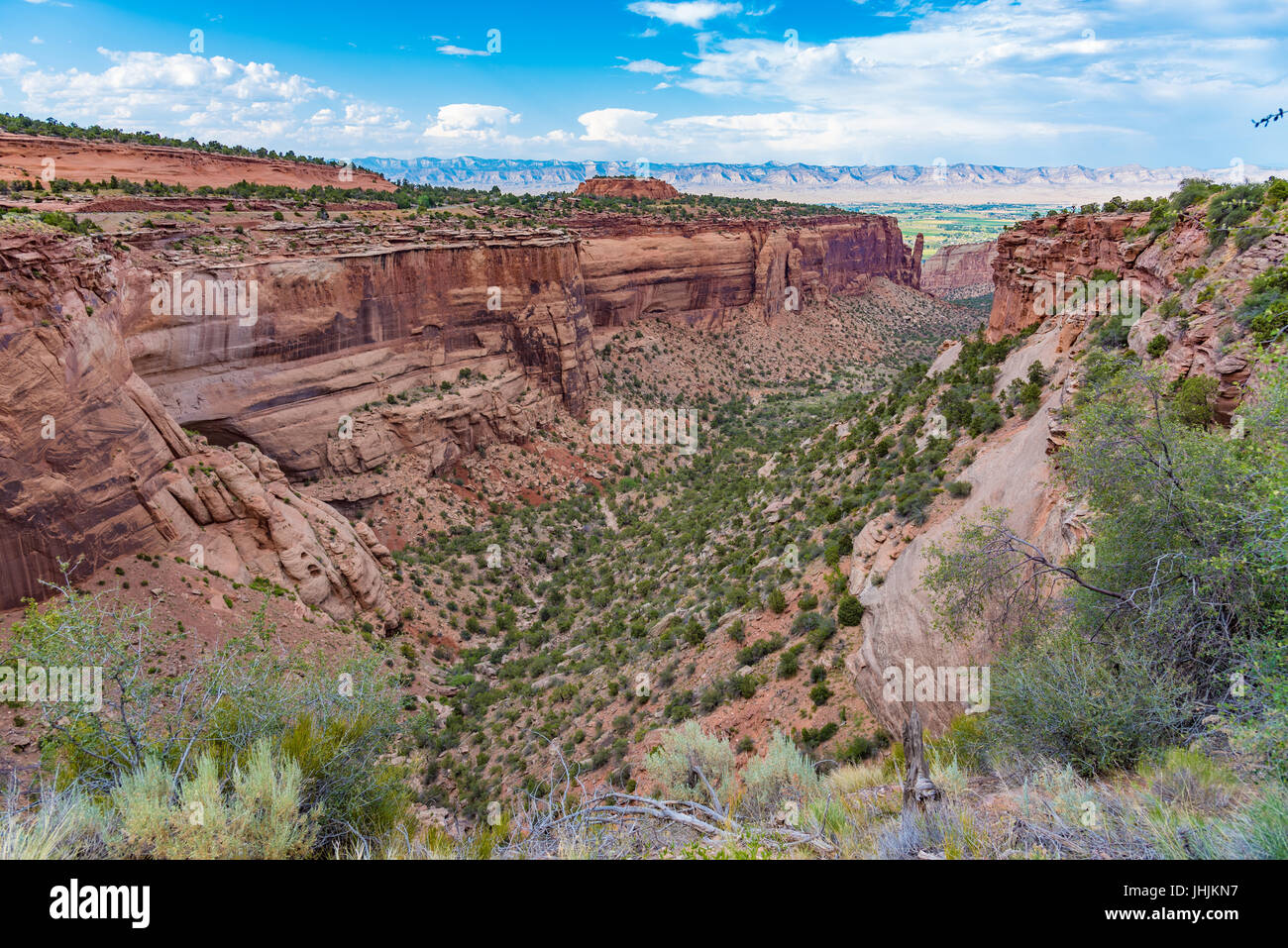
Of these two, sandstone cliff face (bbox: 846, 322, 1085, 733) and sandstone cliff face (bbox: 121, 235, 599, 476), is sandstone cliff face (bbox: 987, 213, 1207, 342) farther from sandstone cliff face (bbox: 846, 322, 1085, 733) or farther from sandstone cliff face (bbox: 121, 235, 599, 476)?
sandstone cliff face (bbox: 121, 235, 599, 476)

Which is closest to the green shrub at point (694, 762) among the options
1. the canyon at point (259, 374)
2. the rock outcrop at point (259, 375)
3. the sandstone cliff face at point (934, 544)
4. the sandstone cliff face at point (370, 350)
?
the sandstone cliff face at point (934, 544)

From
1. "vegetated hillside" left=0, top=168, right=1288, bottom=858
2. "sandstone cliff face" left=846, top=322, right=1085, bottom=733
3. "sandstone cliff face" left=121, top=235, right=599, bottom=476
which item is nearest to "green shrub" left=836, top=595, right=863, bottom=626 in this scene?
"vegetated hillside" left=0, top=168, right=1288, bottom=858

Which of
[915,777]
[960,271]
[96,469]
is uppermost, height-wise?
[960,271]

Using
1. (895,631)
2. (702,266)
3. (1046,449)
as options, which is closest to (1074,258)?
(1046,449)

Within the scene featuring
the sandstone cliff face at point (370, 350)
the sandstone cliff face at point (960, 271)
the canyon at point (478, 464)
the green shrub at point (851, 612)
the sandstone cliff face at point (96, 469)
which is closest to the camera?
the canyon at point (478, 464)

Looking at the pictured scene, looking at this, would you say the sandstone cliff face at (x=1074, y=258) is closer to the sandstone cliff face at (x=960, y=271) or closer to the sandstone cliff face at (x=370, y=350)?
the sandstone cliff face at (x=370, y=350)

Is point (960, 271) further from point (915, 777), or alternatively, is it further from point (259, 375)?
point (915, 777)
